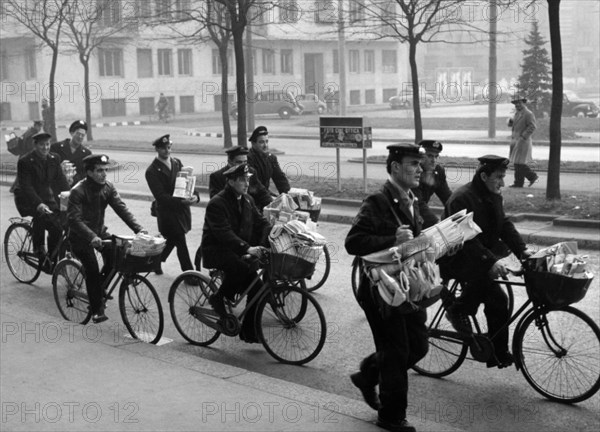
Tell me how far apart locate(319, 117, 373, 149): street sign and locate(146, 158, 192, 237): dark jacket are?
7.05 metres

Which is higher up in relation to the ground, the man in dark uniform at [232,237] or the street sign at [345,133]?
the street sign at [345,133]

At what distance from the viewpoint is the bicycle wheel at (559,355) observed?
22.5ft

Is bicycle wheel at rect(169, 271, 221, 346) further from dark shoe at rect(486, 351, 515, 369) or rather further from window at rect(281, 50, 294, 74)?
window at rect(281, 50, 294, 74)

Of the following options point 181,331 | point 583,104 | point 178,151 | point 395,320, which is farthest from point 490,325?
point 583,104

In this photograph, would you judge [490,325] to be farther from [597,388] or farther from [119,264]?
[119,264]

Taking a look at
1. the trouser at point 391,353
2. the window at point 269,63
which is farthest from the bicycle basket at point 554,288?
the window at point 269,63

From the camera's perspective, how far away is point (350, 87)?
234 ft

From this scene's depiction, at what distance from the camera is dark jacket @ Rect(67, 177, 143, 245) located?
929 centimetres

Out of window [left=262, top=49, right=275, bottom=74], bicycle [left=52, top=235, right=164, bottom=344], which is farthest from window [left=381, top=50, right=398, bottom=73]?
bicycle [left=52, top=235, right=164, bottom=344]

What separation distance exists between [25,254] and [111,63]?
5073 centimetres

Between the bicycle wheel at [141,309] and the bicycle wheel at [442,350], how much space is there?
2445mm

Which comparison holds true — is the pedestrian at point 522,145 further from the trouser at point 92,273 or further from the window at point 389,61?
the window at point 389,61

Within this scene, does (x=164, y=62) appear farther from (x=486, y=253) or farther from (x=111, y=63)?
(x=486, y=253)

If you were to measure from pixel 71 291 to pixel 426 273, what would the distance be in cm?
480
